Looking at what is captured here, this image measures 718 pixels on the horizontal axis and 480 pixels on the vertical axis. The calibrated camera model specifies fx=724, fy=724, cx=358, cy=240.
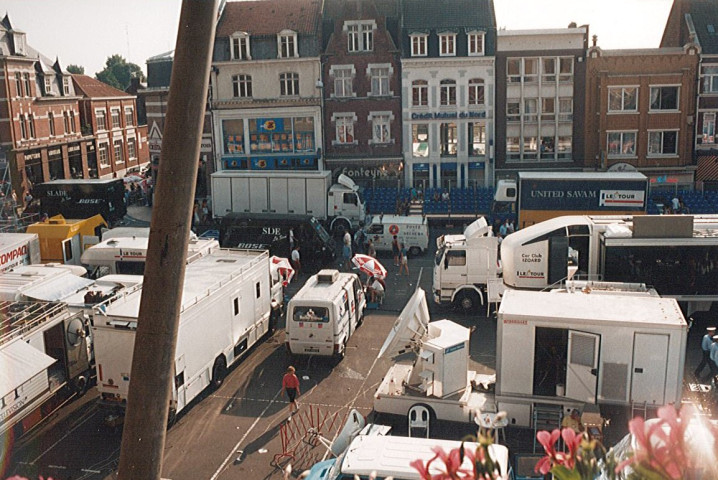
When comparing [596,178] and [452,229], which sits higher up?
[596,178]

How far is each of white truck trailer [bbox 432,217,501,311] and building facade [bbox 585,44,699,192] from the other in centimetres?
2169

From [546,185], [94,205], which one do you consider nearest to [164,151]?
[546,185]

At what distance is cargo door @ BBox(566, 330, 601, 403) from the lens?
603 inches

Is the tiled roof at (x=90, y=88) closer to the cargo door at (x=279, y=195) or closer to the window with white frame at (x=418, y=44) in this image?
the window with white frame at (x=418, y=44)

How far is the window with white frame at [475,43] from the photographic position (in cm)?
4300

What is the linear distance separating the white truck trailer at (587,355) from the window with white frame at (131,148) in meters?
58.7

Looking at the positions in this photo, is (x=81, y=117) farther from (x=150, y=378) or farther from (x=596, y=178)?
(x=150, y=378)

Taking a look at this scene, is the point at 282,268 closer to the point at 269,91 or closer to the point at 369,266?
the point at 369,266

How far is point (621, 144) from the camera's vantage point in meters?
43.6

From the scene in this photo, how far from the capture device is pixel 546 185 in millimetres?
31828

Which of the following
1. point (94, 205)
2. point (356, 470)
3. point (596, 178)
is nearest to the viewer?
point (356, 470)

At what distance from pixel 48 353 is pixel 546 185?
2177 centimetres

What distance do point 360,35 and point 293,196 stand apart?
1281cm

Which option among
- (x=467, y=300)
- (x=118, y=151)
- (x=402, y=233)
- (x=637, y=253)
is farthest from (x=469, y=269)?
(x=118, y=151)
